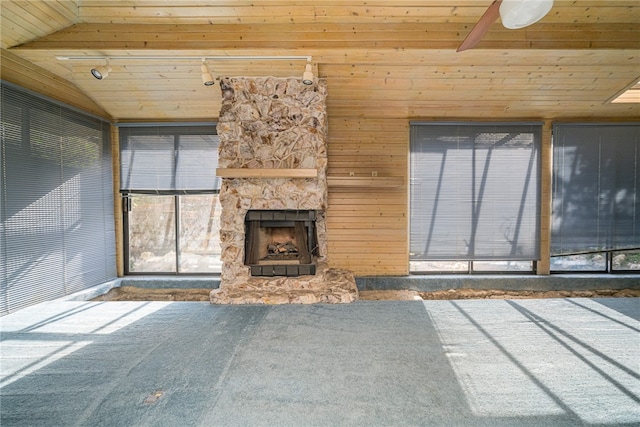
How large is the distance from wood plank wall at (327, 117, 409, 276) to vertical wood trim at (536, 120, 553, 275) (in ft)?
6.38

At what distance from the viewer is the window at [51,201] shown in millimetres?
2828

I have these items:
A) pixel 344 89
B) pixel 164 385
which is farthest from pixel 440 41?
pixel 164 385

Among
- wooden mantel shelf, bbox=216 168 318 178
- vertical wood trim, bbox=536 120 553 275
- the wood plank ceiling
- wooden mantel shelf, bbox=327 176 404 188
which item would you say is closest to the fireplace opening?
wooden mantel shelf, bbox=216 168 318 178

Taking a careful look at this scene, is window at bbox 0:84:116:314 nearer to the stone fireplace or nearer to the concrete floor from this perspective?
the concrete floor

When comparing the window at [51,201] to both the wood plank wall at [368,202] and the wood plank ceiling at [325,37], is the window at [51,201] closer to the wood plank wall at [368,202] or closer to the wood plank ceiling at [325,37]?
the wood plank ceiling at [325,37]

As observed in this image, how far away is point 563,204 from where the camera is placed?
4016mm

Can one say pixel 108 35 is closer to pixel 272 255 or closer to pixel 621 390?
pixel 272 255

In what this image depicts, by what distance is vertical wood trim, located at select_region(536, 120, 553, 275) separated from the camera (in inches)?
158

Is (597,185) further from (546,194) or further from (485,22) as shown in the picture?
(485,22)

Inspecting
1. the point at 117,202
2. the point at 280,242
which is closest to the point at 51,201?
the point at 117,202

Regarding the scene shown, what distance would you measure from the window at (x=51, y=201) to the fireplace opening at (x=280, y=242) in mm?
2284

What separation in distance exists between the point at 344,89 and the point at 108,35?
257 centimetres

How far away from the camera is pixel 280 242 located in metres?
3.65

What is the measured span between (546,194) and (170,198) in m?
5.56
